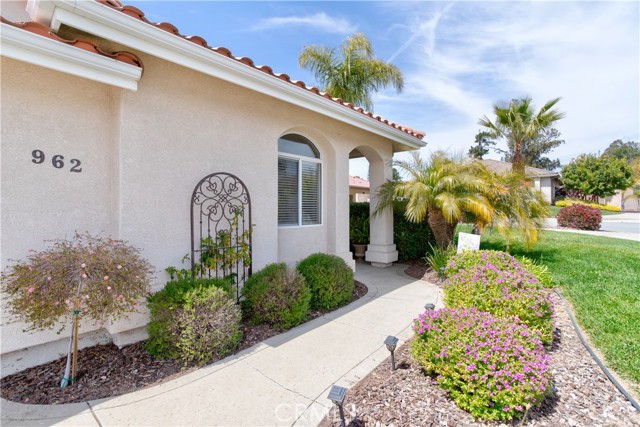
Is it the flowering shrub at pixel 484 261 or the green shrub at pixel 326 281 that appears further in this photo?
the green shrub at pixel 326 281

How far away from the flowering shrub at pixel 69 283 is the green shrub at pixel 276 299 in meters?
1.79

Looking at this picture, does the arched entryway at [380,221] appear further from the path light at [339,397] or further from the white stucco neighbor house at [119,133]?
the path light at [339,397]

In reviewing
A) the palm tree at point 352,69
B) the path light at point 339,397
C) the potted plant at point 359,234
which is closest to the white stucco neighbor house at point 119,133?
the path light at point 339,397

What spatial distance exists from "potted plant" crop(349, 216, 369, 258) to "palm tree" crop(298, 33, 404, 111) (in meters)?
7.41

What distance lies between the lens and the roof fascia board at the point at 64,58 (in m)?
2.88

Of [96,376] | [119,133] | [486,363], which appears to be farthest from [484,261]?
[119,133]

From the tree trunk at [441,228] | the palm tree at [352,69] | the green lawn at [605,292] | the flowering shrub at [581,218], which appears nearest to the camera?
the green lawn at [605,292]

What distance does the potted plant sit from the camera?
1044 centimetres

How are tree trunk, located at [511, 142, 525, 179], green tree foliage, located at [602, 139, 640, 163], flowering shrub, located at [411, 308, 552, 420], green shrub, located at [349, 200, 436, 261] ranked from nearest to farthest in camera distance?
flowering shrub, located at [411, 308, 552, 420] < green shrub, located at [349, 200, 436, 261] < tree trunk, located at [511, 142, 525, 179] < green tree foliage, located at [602, 139, 640, 163]

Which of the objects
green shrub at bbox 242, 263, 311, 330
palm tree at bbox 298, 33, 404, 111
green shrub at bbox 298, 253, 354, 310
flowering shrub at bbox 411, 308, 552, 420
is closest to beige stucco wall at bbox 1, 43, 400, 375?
green shrub at bbox 242, 263, 311, 330

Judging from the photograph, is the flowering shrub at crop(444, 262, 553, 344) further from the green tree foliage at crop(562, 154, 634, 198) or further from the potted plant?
the green tree foliage at crop(562, 154, 634, 198)

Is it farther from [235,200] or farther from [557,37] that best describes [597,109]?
[235,200]

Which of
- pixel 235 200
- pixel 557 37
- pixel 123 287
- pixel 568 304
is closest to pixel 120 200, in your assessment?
pixel 123 287

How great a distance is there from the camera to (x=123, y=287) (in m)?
3.28
